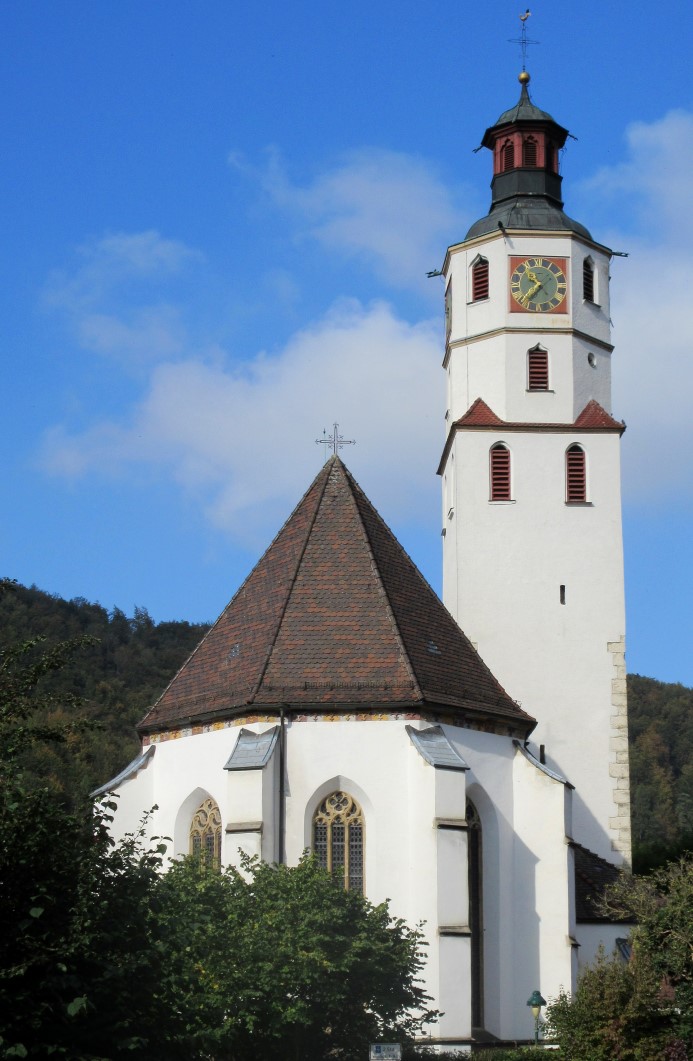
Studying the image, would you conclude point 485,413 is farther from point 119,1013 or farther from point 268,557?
point 119,1013

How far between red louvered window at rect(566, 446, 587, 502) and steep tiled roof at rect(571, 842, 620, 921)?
300 inches

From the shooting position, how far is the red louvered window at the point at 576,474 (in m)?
34.8

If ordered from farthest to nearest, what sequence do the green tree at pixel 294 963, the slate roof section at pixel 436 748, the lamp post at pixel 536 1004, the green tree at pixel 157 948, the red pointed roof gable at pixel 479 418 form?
the red pointed roof gable at pixel 479 418, the slate roof section at pixel 436 748, the lamp post at pixel 536 1004, the green tree at pixel 294 963, the green tree at pixel 157 948

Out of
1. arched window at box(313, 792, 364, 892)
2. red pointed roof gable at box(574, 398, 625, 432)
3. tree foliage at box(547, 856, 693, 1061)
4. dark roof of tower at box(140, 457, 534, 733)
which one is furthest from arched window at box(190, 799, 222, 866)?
red pointed roof gable at box(574, 398, 625, 432)

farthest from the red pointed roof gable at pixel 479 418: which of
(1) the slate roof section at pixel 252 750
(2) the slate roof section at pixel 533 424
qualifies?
(1) the slate roof section at pixel 252 750

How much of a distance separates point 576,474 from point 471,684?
27.3 feet

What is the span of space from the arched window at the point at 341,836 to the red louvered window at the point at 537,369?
41.4 ft

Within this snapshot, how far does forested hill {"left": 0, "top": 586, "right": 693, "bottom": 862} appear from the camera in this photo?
58844 millimetres

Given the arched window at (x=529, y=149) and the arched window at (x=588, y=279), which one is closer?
the arched window at (x=588, y=279)

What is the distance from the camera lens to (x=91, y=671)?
72.0 metres

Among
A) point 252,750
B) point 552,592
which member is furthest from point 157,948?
point 552,592

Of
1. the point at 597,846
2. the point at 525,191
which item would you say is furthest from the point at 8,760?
the point at 525,191

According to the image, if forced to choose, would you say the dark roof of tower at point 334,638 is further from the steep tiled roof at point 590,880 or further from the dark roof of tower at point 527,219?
the dark roof of tower at point 527,219

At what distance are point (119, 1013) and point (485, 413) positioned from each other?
2079cm
